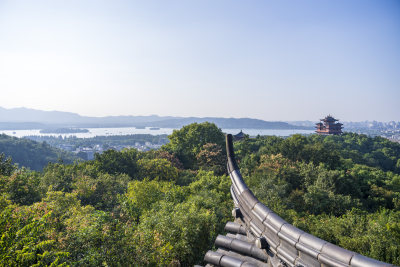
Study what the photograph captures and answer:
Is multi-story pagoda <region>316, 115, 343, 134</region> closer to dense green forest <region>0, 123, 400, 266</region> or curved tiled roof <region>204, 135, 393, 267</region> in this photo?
dense green forest <region>0, 123, 400, 266</region>

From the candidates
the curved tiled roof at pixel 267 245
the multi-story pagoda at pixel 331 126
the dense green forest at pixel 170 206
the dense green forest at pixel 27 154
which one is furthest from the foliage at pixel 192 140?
the multi-story pagoda at pixel 331 126

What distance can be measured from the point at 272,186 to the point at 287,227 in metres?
13.0

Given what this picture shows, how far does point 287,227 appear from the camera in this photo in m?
3.87

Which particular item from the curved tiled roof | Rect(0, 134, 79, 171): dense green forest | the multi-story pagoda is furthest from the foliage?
the multi-story pagoda

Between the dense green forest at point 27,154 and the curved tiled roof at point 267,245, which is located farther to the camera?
the dense green forest at point 27,154

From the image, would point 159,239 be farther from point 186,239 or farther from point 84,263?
point 84,263

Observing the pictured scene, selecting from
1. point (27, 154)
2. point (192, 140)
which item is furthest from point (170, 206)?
point (27, 154)

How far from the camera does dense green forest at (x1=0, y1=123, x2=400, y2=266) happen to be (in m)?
6.48

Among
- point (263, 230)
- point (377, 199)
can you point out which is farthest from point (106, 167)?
point (377, 199)

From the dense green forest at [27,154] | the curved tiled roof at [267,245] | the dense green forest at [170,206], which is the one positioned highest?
the curved tiled roof at [267,245]

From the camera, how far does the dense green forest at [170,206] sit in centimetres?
648

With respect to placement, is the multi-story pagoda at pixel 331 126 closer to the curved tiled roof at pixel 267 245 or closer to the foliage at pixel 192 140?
the foliage at pixel 192 140

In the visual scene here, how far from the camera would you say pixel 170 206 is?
35.5ft

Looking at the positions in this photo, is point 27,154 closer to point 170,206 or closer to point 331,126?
point 170,206
